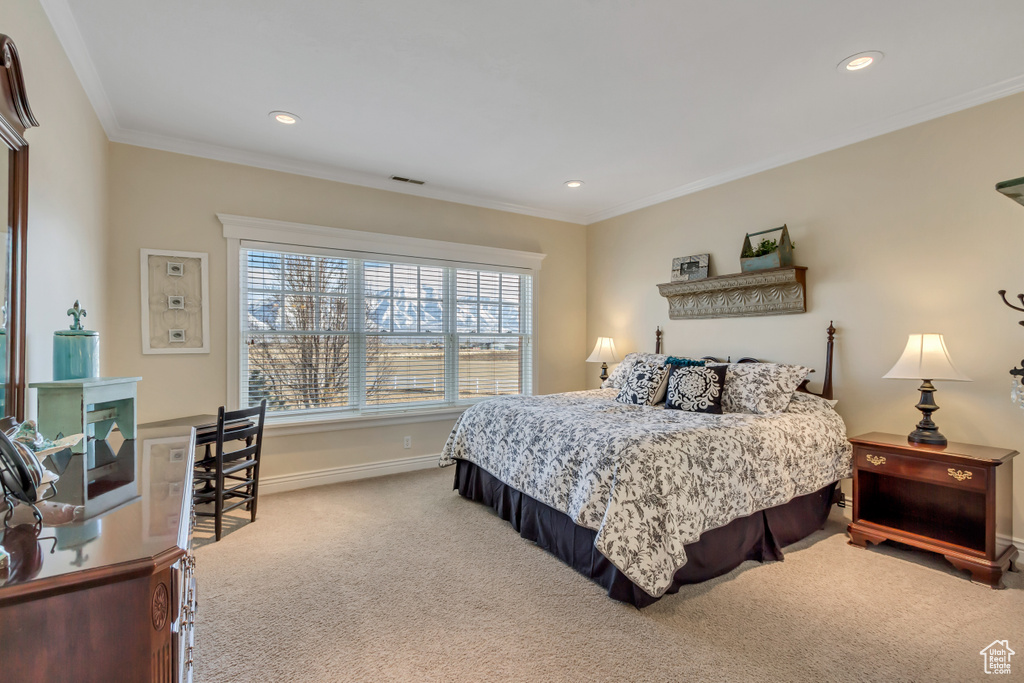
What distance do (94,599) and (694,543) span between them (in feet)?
7.70

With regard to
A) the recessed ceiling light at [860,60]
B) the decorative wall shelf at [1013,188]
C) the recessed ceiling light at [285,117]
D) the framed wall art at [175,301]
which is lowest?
the framed wall art at [175,301]

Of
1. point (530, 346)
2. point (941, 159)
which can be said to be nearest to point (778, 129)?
point (941, 159)

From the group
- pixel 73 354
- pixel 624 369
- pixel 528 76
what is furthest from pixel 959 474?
pixel 73 354

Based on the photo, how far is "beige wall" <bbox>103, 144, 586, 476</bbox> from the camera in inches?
132

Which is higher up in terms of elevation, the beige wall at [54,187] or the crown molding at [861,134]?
the crown molding at [861,134]

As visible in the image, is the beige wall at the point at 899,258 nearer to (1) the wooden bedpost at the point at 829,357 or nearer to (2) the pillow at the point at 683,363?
(1) the wooden bedpost at the point at 829,357

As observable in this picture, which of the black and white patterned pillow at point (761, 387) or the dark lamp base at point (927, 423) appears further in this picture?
the black and white patterned pillow at point (761, 387)

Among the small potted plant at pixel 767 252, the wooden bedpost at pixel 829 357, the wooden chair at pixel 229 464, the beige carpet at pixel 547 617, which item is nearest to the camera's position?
the beige carpet at pixel 547 617

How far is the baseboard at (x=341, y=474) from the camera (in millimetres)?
3854

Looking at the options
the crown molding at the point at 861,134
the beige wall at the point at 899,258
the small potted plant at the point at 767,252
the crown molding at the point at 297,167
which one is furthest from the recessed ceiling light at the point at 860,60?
the crown molding at the point at 297,167

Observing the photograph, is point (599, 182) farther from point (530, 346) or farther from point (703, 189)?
point (530, 346)

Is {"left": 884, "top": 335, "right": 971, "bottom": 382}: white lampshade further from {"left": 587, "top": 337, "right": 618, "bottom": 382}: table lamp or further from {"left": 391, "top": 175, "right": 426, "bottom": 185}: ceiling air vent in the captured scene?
{"left": 391, "top": 175, "right": 426, "bottom": 185}: ceiling air vent

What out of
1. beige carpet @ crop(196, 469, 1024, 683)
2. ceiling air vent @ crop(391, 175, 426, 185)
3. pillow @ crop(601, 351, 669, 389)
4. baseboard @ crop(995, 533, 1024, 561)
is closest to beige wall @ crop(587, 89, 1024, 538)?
baseboard @ crop(995, 533, 1024, 561)

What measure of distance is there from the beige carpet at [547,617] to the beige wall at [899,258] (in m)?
0.97
